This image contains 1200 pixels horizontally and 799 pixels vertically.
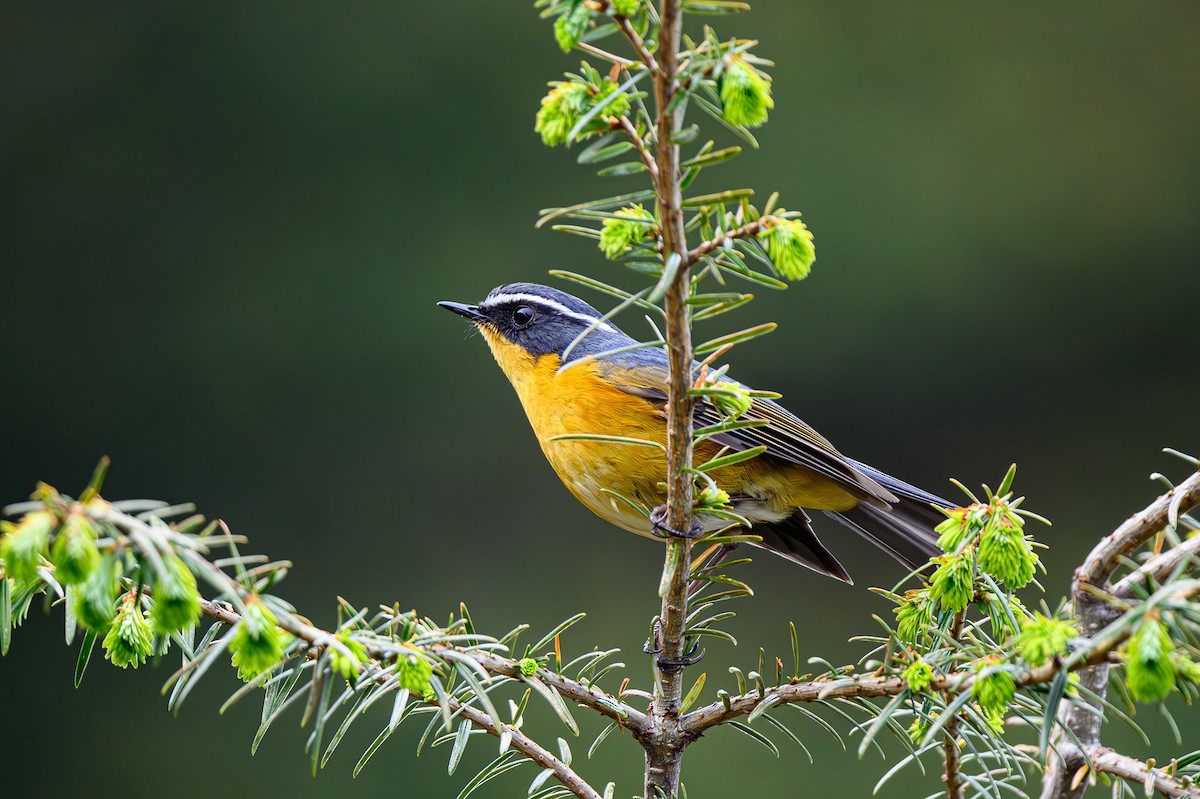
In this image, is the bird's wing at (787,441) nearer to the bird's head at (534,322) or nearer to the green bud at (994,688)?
the bird's head at (534,322)

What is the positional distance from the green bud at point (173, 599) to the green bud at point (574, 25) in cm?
49

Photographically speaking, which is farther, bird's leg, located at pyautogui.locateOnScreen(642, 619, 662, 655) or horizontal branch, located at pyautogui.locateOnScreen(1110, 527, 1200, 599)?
bird's leg, located at pyautogui.locateOnScreen(642, 619, 662, 655)

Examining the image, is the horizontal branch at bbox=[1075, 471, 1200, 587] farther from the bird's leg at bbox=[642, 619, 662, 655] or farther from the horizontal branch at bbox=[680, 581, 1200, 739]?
the bird's leg at bbox=[642, 619, 662, 655]

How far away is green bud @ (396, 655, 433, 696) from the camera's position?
0.91 m

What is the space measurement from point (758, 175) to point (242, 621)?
5.21 m

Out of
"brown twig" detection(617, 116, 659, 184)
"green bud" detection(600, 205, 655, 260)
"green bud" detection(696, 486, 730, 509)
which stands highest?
"brown twig" detection(617, 116, 659, 184)

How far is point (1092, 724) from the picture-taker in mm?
1102

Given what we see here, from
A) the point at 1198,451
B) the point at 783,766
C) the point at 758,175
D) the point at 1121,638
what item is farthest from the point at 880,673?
the point at 1198,451

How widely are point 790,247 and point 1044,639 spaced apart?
1.21 ft

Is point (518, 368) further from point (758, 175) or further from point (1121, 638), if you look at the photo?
point (758, 175)

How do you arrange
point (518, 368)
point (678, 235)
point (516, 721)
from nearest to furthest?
point (678, 235) < point (516, 721) < point (518, 368)

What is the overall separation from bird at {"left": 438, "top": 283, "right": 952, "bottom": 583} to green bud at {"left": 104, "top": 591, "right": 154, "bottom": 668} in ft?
3.58

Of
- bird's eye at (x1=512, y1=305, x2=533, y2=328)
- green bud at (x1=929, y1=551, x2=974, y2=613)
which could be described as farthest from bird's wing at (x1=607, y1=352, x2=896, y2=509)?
green bud at (x1=929, y1=551, x2=974, y2=613)

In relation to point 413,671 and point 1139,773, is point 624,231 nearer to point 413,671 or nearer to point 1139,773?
point 413,671
